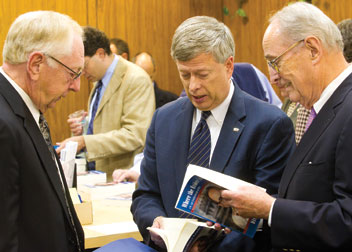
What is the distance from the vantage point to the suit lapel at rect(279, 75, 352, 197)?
163cm

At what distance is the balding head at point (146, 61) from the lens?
601 centimetres

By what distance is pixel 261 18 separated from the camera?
6.46 m

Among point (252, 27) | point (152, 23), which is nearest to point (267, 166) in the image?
point (152, 23)

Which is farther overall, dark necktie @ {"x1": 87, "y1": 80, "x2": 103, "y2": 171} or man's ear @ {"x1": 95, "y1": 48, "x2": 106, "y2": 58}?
dark necktie @ {"x1": 87, "y1": 80, "x2": 103, "y2": 171}

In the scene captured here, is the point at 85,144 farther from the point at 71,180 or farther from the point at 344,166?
the point at 344,166

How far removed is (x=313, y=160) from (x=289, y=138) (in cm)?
41

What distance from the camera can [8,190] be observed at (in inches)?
61.4

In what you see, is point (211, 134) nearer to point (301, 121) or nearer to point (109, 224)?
point (109, 224)

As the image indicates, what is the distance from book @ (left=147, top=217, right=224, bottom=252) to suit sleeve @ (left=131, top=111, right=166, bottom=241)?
0.23 metres

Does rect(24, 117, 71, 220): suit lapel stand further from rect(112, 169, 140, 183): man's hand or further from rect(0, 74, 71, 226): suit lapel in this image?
rect(112, 169, 140, 183): man's hand

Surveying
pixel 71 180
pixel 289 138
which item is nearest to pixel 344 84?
pixel 289 138

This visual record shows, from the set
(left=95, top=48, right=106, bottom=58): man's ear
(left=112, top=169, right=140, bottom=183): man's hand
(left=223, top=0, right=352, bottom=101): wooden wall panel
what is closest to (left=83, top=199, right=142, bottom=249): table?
(left=112, top=169, right=140, bottom=183): man's hand

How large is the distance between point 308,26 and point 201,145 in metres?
0.68

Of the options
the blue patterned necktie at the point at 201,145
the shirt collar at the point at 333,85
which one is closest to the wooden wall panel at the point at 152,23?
the blue patterned necktie at the point at 201,145
